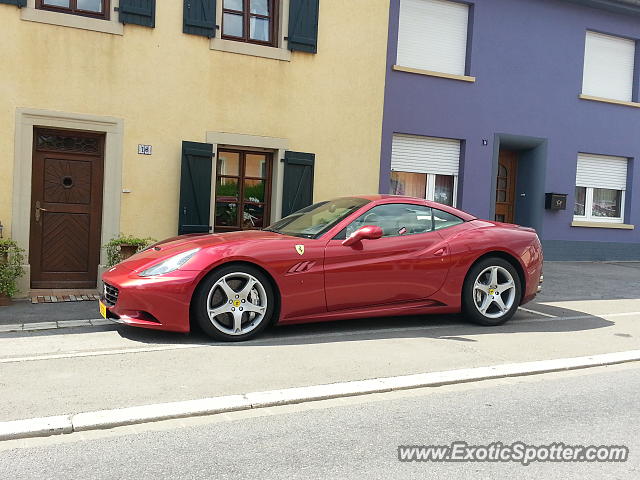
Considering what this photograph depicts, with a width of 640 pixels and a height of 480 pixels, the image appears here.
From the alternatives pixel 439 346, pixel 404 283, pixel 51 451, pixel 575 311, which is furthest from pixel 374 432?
pixel 575 311

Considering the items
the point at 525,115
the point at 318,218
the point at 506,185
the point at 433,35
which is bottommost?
the point at 318,218

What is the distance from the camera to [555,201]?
14281mm

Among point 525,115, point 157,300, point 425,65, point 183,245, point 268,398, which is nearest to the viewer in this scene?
point 268,398

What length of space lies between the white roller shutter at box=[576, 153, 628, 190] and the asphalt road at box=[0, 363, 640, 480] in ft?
36.1

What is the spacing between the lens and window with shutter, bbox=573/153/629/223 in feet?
49.5

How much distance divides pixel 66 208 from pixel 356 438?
264 inches

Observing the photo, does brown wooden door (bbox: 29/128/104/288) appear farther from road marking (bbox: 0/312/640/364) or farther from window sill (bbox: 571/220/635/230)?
window sill (bbox: 571/220/635/230)

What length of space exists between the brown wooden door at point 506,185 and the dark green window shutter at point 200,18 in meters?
7.60

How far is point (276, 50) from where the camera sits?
10.2 meters

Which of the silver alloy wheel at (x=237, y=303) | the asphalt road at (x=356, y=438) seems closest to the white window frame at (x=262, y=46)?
the silver alloy wheel at (x=237, y=303)

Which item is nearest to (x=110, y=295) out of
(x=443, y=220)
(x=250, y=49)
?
(x=443, y=220)

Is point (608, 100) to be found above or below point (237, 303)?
above

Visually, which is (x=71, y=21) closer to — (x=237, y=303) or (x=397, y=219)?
(x=237, y=303)

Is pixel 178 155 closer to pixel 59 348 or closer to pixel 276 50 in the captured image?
pixel 276 50
